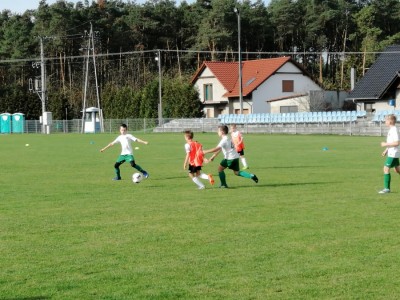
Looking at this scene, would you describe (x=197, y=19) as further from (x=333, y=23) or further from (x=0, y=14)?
(x=0, y=14)

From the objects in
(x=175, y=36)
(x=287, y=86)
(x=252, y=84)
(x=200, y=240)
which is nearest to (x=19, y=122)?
(x=252, y=84)

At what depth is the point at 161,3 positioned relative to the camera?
354 feet

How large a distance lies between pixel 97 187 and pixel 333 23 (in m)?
87.3

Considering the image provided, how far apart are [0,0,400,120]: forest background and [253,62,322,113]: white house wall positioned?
1263 centimetres

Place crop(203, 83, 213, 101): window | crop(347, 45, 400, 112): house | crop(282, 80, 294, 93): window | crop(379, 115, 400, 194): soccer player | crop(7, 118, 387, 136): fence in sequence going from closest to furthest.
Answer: crop(379, 115, 400, 194): soccer player → crop(7, 118, 387, 136): fence → crop(347, 45, 400, 112): house → crop(282, 80, 294, 93): window → crop(203, 83, 213, 101): window

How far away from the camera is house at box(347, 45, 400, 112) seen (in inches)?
2353

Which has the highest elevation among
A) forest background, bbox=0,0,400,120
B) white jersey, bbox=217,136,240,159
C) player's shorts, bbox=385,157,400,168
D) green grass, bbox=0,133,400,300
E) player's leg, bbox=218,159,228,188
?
forest background, bbox=0,0,400,120

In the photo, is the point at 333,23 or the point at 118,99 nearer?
the point at 118,99

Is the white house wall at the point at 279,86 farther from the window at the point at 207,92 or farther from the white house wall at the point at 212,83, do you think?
the window at the point at 207,92

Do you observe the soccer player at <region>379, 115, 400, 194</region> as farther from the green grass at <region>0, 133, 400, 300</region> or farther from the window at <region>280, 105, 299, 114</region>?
the window at <region>280, 105, 299, 114</region>

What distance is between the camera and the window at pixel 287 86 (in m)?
78.4

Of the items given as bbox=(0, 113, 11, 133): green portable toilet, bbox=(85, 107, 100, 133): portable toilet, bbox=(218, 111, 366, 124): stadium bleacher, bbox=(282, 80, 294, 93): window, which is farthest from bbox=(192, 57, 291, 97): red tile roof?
bbox=(0, 113, 11, 133): green portable toilet

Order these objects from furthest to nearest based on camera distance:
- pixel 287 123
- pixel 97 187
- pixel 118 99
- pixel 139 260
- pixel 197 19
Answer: pixel 197 19 → pixel 118 99 → pixel 287 123 → pixel 97 187 → pixel 139 260

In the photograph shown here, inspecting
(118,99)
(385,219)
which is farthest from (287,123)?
(385,219)
